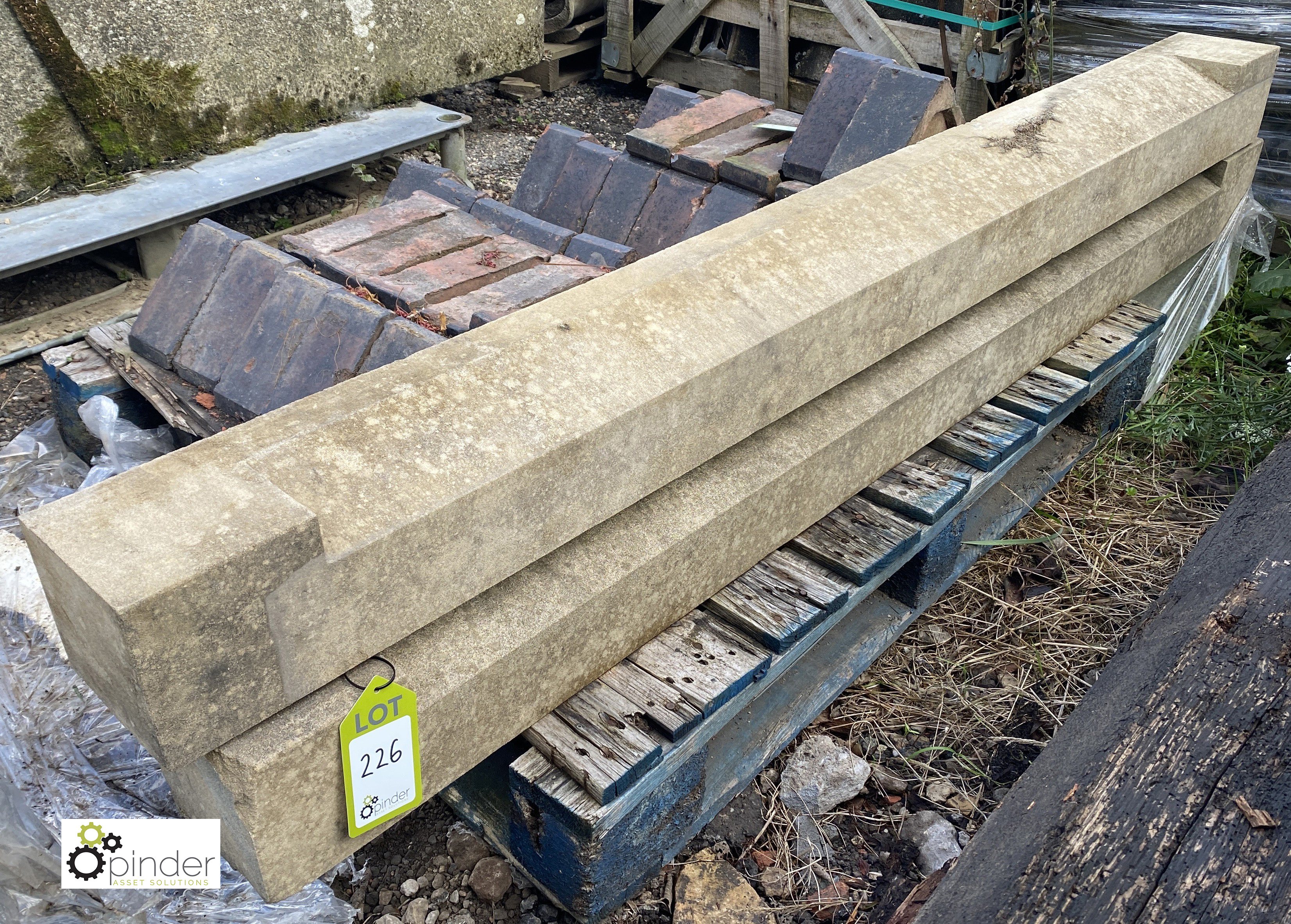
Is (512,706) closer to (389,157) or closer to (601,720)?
(601,720)

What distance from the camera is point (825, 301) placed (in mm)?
2158

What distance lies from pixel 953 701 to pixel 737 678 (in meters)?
1.00

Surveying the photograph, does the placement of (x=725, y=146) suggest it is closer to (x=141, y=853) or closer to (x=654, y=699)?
(x=654, y=699)

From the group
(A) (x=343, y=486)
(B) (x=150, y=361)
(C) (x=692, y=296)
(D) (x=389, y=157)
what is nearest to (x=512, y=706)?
(A) (x=343, y=486)

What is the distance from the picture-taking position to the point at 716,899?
2.26m

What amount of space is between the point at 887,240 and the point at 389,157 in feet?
12.8

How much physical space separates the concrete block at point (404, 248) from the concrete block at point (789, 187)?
3.02 ft

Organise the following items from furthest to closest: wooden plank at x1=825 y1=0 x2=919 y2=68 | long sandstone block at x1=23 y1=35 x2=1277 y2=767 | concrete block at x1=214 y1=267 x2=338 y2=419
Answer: wooden plank at x1=825 y1=0 x2=919 y2=68 < concrete block at x1=214 y1=267 x2=338 y2=419 < long sandstone block at x1=23 y1=35 x2=1277 y2=767

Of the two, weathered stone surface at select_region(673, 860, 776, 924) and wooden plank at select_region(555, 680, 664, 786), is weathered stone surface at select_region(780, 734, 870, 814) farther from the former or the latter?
wooden plank at select_region(555, 680, 664, 786)

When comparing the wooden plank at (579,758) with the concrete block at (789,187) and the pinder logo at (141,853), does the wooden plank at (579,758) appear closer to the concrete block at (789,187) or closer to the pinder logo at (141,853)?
the pinder logo at (141,853)

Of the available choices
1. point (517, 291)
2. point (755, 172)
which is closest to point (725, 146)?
point (755, 172)

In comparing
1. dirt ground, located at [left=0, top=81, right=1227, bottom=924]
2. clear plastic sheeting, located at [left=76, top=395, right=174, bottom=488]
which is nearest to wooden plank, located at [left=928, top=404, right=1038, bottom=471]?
dirt ground, located at [left=0, top=81, right=1227, bottom=924]

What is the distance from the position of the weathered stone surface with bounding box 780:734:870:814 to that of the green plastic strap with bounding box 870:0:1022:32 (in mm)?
4134

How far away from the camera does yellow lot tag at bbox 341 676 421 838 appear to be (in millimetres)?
1653
